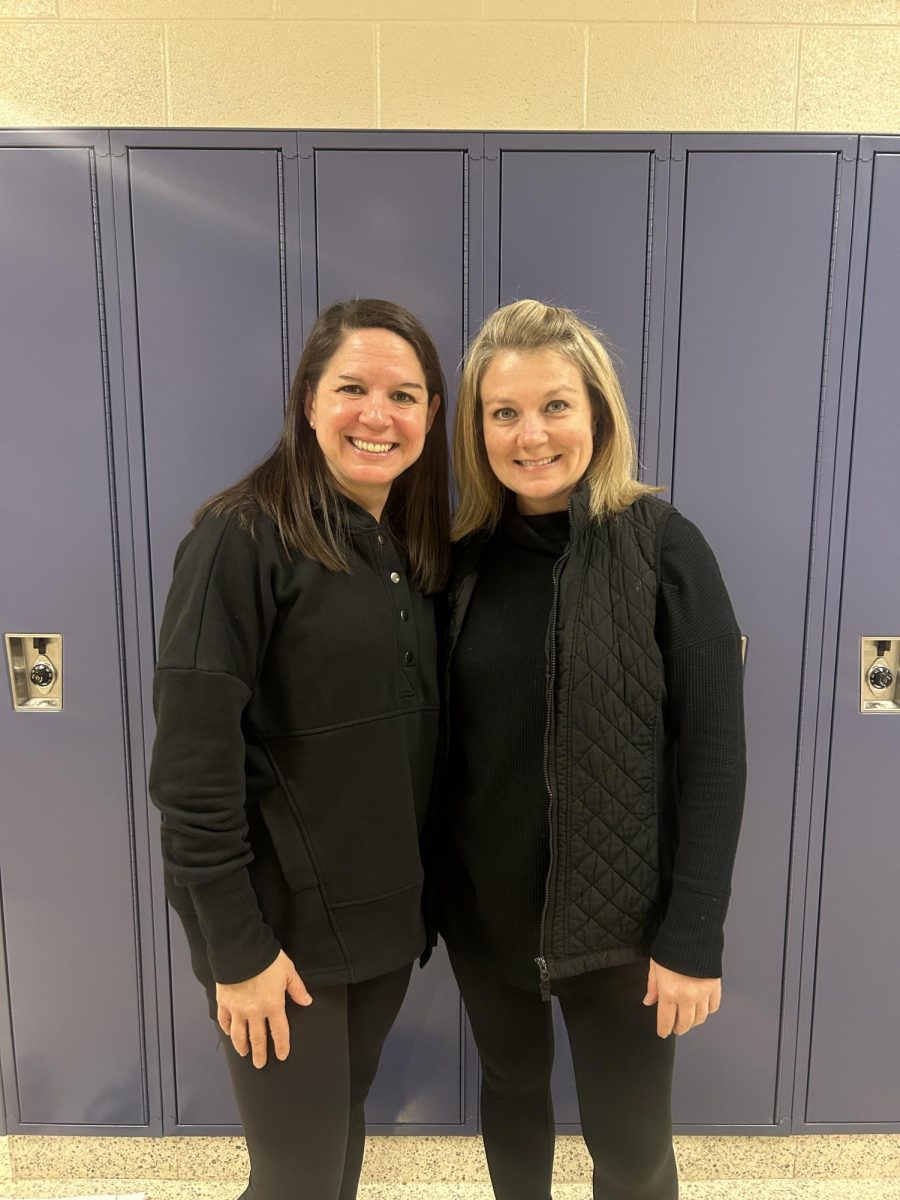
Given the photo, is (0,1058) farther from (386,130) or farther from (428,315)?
(386,130)

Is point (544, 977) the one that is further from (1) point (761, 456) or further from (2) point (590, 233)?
(2) point (590, 233)

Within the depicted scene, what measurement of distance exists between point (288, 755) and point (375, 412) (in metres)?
0.55

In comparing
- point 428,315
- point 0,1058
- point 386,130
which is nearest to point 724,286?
point 428,315

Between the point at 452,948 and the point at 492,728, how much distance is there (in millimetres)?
456

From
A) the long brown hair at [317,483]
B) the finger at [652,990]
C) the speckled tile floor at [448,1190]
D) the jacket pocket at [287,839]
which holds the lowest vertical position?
the speckled tile floor at [448,1190]

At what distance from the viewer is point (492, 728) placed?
1244 mm

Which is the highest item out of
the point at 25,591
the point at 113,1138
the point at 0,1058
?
the point at 25,591

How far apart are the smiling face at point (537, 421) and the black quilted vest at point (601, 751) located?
7cm

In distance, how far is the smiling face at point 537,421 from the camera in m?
1.20

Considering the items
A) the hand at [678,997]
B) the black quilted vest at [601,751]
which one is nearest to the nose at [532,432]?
the black quilted vest at [601,751]

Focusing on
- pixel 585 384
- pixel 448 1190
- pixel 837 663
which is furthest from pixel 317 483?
pixel 448 1190

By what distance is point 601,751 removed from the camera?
1171mm

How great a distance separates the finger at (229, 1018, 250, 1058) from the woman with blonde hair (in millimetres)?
390

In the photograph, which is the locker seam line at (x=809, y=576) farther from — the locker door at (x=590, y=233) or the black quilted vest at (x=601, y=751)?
the black quilted vest at (x=601, y=751)
